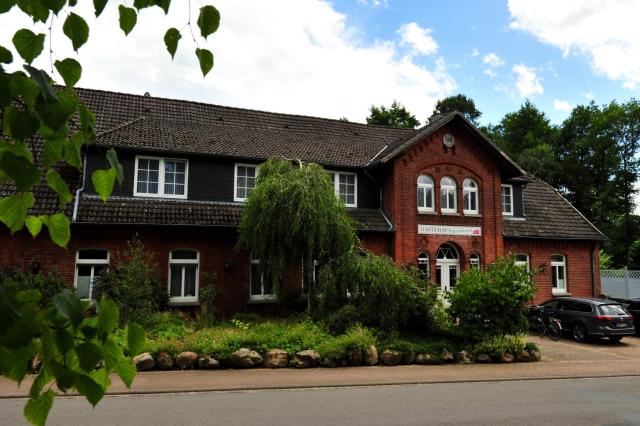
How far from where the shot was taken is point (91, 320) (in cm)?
→ 131

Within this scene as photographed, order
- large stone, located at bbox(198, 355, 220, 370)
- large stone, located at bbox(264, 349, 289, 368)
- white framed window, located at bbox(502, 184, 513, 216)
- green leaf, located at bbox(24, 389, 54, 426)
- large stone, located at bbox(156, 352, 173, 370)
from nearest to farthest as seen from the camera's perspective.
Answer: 1. green leaf, located at bbox(24, 389, 54, 426)
2. large stone, located at bbox(156, 352, 173, 370)
3. large stone, located at bbox(198, 355, 220, 370)
4. large stone, located at bbox(264, 349, 289, 368)
5. white framed window, located at bbox(502, 184, 513, 216)

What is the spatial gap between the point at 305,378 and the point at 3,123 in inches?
394

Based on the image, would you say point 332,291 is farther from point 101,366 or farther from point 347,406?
point 101,366

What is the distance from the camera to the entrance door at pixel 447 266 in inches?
797

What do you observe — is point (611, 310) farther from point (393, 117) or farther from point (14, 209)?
point (393, 117)

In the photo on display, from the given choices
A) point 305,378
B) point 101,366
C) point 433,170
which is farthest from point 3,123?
point 433,170

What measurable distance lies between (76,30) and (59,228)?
2.01 ft

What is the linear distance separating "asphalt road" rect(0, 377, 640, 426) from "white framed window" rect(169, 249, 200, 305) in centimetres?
804

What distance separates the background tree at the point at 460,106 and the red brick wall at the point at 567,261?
3870cm

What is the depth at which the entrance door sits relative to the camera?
66.4 ft

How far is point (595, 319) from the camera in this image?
16.4m

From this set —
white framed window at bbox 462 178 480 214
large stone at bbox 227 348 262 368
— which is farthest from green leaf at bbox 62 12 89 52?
white framed window at bbox 462 178 480 214

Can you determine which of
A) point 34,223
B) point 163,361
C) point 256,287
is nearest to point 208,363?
point 163,361

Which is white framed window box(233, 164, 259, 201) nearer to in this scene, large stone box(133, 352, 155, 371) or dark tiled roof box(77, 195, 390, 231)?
dark tiled roof box(77, 195, 390, 231)
